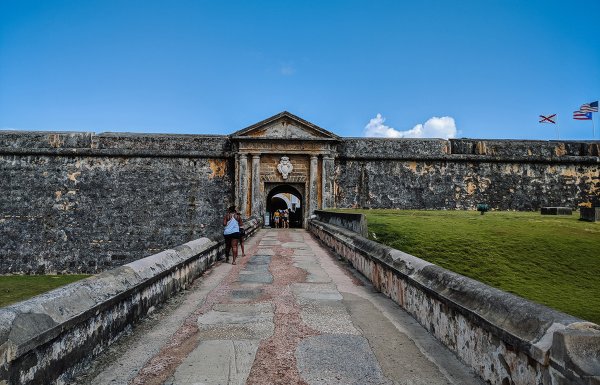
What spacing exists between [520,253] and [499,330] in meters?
6.02

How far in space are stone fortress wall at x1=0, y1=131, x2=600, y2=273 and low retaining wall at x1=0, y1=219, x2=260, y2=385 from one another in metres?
13.7

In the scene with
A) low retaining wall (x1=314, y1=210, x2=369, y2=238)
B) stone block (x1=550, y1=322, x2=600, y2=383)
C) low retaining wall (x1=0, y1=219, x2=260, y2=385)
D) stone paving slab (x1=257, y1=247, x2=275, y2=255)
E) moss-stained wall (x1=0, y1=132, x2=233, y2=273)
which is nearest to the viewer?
stone block (x1=550, y1=322, x2=600, y2=383)

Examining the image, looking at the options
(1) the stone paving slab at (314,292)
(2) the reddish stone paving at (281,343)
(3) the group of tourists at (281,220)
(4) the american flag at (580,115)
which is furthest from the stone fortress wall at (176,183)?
(2) the reddish stone paving at (281,343)

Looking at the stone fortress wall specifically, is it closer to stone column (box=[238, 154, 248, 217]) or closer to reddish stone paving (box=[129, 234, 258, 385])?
stone column (box=[238, 154, 248, 217])

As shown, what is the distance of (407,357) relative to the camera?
289 centimetres

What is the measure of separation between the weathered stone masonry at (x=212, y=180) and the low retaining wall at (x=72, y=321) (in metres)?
13.2

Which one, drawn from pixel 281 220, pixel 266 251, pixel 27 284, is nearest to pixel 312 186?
pixel 281 220

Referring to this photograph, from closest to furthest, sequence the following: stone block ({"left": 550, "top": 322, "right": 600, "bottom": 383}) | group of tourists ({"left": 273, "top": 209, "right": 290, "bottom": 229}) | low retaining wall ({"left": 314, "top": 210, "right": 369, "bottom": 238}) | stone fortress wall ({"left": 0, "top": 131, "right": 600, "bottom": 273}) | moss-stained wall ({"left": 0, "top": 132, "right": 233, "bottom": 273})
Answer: stone block ({"left": 550, "top": 322, "right": 600, "bottom": 383}) → low retaining wall ({"left": 314, "top": 210, "right": 369, "bottom": 238}) → moss-stained wall ({"left": 0, "top": 132, "right": 233, "bottom": 273}) → stone fortress wall ({"left": 0, "top": 131, "right": 600, "bottom": 273}) → group of tourists ({"left": 273, "top": 209, "right": 290, "bottom": 229})

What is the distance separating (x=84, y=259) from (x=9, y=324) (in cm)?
1636

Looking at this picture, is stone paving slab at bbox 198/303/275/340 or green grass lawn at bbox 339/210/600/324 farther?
green grass lawn at bbox 339/210/600/324

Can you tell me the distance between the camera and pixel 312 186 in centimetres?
1738

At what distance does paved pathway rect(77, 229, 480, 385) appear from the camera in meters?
2.53

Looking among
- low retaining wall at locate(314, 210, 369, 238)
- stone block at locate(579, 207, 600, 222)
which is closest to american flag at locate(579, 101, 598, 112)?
stone block at locate(579, 207, 600, 222)

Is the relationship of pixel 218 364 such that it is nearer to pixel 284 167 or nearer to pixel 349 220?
pixel 349 220
